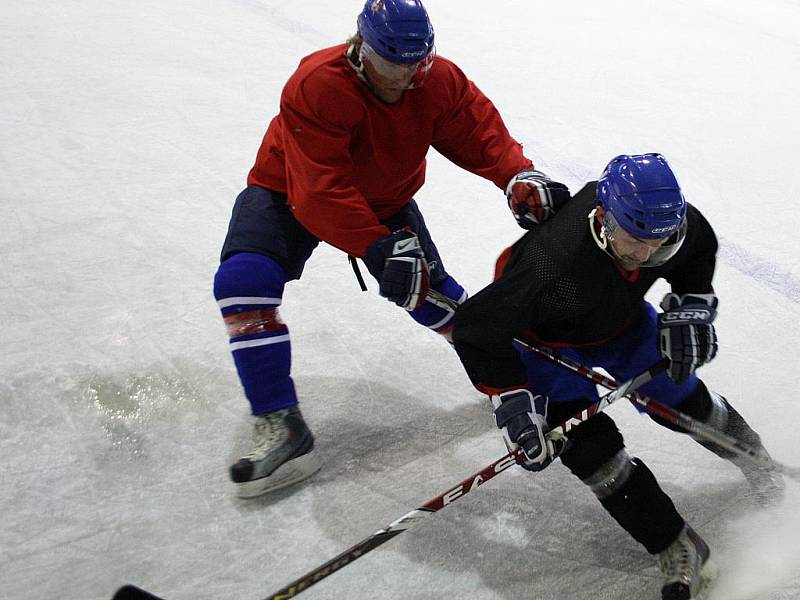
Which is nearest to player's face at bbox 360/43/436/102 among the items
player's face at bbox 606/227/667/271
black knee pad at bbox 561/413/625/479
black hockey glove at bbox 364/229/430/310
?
black hockey glove at bbox 364/229/430/310

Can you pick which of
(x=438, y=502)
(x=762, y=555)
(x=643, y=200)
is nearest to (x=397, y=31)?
(x=643, y=200)

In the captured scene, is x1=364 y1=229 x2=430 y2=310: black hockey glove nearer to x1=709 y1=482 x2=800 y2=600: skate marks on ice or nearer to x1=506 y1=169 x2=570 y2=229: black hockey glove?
x1=506 y1=169 x2=570 y2=229: black hockey glove

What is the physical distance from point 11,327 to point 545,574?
1740 mm

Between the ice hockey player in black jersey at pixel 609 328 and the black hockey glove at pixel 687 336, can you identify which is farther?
the black hockey glove at pixel 687 336

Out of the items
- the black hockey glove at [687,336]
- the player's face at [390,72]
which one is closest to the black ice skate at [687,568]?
the black hockey glove at [687,336]

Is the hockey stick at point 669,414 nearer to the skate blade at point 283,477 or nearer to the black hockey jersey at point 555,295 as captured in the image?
the black hockey jersey at point 555,295

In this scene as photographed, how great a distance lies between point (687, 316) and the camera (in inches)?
78.7

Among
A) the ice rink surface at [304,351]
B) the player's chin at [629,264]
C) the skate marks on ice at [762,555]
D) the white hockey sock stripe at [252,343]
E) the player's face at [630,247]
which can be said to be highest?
the player's face at [630,247]

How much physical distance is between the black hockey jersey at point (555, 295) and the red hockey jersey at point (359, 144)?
0.41 meters

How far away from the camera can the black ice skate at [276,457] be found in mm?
2209

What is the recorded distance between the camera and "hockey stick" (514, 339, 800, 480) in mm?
2064

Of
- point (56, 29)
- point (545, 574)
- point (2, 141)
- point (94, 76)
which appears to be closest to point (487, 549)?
point (545, 574)

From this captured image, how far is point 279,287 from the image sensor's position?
2287 millimetres

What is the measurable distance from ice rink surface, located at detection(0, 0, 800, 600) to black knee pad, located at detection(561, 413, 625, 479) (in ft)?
0.86
